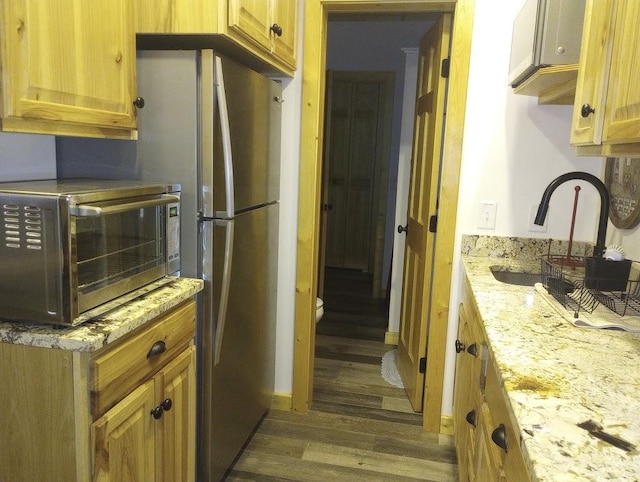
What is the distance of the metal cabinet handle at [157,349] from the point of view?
143cm

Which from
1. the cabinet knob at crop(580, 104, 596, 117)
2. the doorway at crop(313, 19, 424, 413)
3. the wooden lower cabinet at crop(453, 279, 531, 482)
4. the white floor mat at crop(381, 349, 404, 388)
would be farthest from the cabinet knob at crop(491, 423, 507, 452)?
the doorway at crop(313, 19, 424, 413)

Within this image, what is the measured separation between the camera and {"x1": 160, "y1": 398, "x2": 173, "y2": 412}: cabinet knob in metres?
1.53

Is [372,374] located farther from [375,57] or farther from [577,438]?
[375,57]

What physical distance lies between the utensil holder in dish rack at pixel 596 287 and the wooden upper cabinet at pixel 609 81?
1.09 ft

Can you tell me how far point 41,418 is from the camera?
1.21 metres

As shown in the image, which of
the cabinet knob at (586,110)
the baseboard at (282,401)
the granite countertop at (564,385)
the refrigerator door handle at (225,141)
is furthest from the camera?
the baseboard at (282,401)

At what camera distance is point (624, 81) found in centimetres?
114

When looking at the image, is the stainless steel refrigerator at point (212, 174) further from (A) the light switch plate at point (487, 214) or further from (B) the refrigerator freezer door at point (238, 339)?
(A) the light switch plate at point (487, 214)

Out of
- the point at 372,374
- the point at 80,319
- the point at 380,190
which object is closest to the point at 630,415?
the point at 80,319

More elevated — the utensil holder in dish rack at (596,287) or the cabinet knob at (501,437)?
the utensil holder in dish rack at (596,287)

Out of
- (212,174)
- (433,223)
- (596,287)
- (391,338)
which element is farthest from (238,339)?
(391,338)

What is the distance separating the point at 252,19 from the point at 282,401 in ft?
6.13

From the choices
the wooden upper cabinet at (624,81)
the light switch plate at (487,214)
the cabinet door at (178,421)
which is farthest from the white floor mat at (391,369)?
the wooden upper cabinet at (624,81)

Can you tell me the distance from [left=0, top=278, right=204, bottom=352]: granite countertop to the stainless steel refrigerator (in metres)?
0.33
